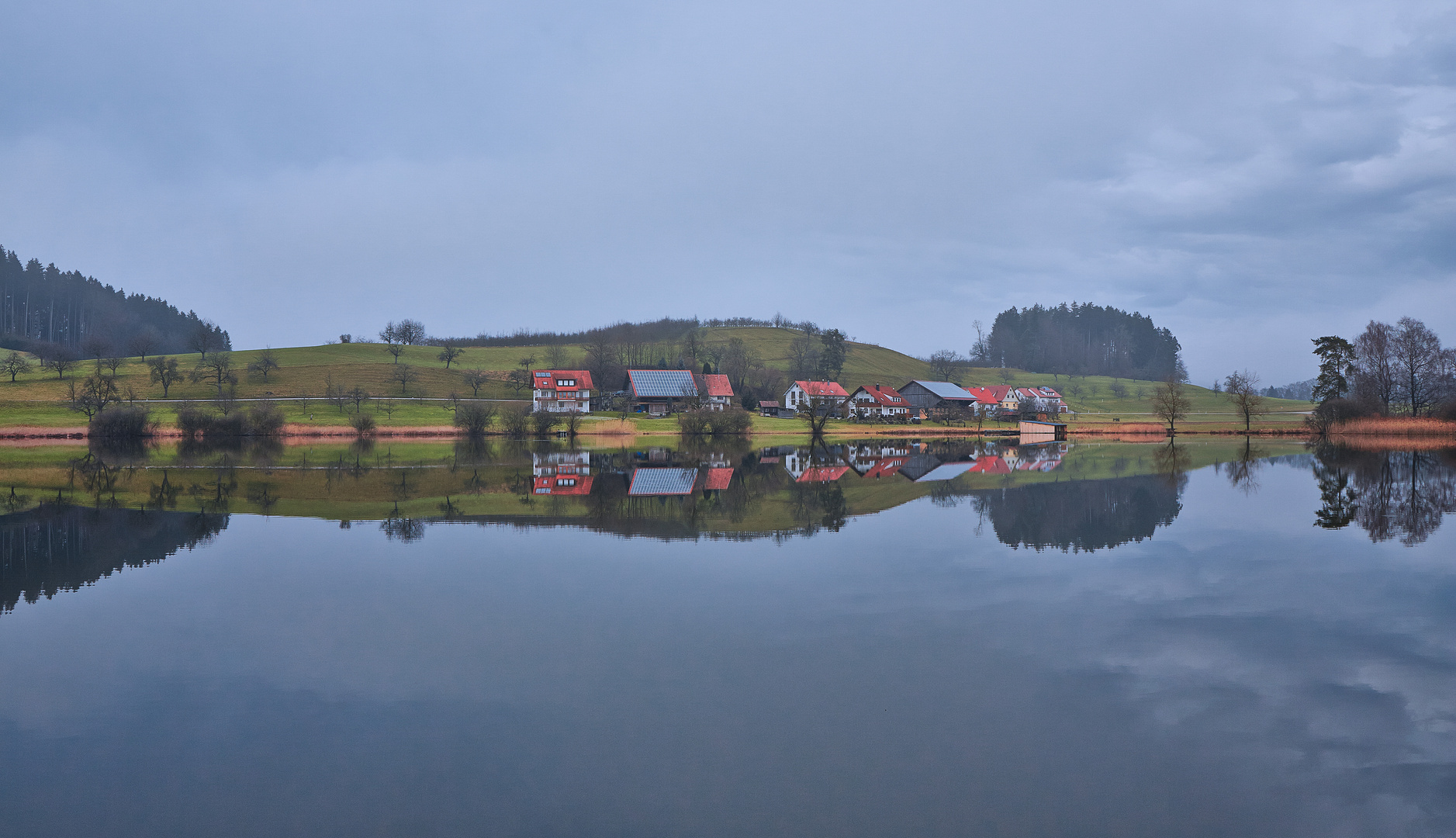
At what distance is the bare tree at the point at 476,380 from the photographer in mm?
91250

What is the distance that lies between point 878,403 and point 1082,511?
80060 millimetres

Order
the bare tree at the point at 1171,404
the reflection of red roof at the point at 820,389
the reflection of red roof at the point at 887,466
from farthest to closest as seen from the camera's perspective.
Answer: the reflection of red roof at the point at 820,389 < the bare tree at the point at 1171,404 < the reflection of red roof at the point at 887,466

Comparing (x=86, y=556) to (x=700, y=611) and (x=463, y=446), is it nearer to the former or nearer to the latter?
(x=700, y=611)

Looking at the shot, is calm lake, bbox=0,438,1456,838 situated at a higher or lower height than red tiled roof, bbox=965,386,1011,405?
lower

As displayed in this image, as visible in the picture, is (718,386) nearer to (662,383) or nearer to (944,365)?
(662,383)

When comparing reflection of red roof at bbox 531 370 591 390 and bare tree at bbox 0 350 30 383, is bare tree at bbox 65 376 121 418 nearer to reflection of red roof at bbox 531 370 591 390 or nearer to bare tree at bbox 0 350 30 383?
bare tree at bbox 0 350 30 383

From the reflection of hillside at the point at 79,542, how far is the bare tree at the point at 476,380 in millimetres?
70210

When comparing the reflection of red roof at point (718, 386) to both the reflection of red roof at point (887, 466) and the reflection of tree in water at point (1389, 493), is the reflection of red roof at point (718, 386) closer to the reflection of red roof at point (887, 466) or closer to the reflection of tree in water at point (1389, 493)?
the reflection of red roof at point (887, 466)

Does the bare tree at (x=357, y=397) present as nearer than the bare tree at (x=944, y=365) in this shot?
Yes

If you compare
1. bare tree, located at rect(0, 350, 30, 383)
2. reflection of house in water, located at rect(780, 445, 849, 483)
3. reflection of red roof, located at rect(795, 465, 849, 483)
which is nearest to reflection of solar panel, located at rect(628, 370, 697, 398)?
reflection of house in water, located at rect(780, 445, 849, 483)

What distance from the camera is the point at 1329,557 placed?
1463cm

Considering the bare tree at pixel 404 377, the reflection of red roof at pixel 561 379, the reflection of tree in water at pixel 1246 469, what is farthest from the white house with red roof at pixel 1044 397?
the bare tree at pixel 404 377

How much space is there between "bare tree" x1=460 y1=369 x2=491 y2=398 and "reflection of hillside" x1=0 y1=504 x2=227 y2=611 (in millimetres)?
70210

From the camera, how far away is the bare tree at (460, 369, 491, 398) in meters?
91.2
